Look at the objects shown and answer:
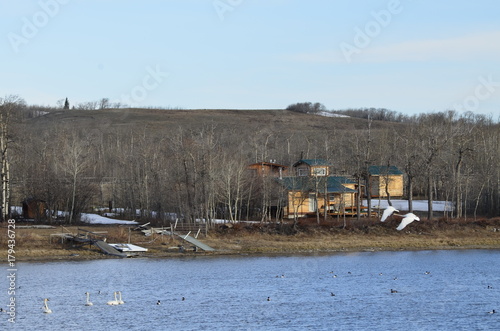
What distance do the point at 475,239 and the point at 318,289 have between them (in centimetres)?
2799

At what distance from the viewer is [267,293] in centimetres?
4156

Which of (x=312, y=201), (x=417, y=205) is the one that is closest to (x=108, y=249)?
(x=312, y=201)

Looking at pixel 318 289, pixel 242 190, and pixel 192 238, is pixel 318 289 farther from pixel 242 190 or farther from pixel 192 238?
pixel 242 190

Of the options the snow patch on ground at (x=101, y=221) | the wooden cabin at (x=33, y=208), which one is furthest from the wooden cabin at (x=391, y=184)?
the wooden cabin at (x=33, y=208)

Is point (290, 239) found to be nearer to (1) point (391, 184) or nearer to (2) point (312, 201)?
(2) point (312, 201)

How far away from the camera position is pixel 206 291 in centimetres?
4234

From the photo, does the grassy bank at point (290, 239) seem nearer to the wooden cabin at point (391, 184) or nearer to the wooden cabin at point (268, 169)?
the wooden cabin at point (268, 169)

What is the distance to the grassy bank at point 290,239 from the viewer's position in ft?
190

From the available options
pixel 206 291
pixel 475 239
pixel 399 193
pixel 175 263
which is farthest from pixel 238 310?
pixel 399 193

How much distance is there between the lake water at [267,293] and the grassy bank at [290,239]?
2.82 metres

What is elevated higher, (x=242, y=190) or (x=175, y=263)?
(x=242, y=190)

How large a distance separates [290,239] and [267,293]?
2231cm

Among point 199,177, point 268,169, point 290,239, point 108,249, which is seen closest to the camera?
point 108,249

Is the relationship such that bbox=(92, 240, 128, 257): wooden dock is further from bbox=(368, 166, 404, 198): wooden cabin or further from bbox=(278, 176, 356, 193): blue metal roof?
bbox=(368, 166, 404, 198): wooden cabin
